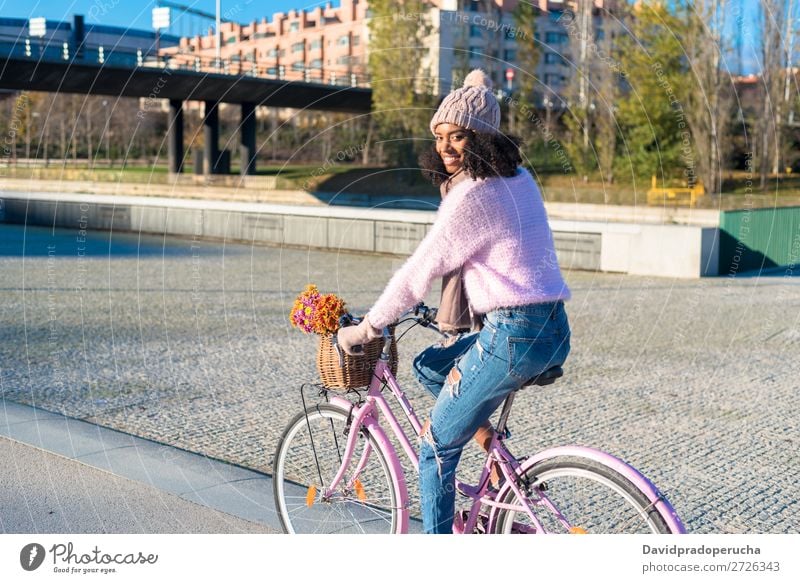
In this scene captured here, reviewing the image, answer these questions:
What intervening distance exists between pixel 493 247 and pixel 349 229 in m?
16.6

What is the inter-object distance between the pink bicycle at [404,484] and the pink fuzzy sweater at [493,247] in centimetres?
32

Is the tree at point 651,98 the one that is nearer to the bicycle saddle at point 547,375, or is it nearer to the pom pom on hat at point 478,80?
the pom pom on hat at point 478,80

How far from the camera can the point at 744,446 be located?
21.3 ft

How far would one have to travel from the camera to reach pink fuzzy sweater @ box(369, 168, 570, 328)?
345 centimetres

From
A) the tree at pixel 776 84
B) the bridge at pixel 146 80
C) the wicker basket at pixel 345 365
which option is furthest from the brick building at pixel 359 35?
the tree at pixel 776 84

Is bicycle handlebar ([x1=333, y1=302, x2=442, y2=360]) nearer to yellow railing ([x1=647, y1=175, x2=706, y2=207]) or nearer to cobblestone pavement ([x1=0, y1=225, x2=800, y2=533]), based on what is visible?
cobblestone pavement ([x1=0, y1=225, x2=800, y2=533])

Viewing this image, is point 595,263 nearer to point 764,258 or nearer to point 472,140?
point 764,258

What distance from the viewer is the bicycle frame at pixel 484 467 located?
3312mm

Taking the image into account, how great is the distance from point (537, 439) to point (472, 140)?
3456 mm

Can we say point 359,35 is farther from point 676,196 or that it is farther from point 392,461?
point 676,196

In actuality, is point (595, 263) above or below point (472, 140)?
below

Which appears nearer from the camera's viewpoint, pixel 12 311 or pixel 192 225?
Result: pixel 12 311
